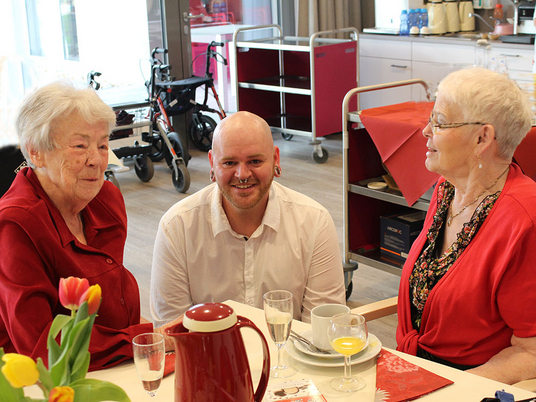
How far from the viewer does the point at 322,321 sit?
136 cm

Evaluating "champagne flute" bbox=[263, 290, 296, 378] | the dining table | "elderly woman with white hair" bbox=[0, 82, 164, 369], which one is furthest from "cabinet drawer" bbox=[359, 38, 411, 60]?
"champagne flute" bbox=[263, 290, 296, 378]

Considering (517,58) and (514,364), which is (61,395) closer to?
(514,364)

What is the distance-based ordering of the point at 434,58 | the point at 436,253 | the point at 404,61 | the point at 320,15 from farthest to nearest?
the point at 320,15 < the point at 404,61 < the point at 434,58 < the point at 436,253

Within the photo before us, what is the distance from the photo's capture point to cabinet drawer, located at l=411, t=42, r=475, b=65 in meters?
5.50

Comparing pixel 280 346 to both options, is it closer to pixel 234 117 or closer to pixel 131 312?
pixel 131 312

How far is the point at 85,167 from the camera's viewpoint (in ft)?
5.35

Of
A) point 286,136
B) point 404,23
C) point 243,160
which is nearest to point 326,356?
point 243,160

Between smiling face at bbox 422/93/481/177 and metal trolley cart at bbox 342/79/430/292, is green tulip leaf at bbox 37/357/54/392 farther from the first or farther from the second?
metal trolley cart at bbox 342/79/430/292

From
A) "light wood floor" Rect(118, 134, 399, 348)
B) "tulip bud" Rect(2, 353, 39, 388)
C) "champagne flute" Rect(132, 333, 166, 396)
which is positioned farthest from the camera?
"light wood floor" Rect(118, 134, 399, 348)

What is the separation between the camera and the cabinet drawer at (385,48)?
5.92 m

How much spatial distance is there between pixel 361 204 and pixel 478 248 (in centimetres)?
152

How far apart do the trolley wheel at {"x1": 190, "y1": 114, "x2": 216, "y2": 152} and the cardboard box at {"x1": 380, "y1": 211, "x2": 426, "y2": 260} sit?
3.23 metres

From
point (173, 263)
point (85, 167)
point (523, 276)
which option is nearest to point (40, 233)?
point (85, 167)

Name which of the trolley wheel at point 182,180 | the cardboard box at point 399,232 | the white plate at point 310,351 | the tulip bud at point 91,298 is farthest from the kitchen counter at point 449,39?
the tulip bud at point 91,298
